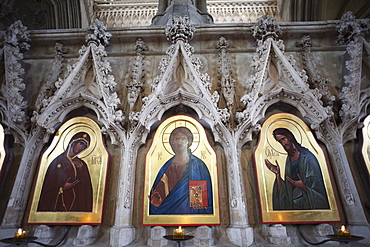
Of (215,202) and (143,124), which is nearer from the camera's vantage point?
(215,202)

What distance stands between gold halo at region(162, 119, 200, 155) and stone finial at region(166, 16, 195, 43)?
182 cm

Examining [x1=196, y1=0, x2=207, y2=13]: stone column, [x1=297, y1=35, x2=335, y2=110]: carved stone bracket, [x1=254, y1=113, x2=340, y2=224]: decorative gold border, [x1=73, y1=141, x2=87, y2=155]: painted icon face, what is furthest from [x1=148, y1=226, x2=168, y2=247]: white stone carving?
[x1=196, y1=0, x2=207, y2=13]: stone column

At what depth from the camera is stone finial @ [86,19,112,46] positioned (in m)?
4.85

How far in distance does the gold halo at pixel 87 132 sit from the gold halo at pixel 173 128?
1318 mm

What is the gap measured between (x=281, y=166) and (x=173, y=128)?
6.70ft

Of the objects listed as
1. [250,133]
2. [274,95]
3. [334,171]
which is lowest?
[334,171]

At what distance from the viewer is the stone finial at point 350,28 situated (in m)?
4.69

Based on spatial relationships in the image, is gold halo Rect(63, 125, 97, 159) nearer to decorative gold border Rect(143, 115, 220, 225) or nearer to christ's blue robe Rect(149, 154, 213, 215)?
decorative gold border Rect(143, 115, 220, 225)

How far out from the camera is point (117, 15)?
14.4 meters

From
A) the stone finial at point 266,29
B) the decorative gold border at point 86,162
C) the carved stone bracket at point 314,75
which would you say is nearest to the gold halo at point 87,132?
the decorative gold border at point 86,162

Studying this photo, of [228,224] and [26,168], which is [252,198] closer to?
[228,224]

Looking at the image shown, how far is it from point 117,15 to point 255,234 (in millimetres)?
14852

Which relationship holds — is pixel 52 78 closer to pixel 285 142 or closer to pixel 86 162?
pixel 86 162

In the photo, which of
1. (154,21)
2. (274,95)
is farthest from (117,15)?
(274,95)
